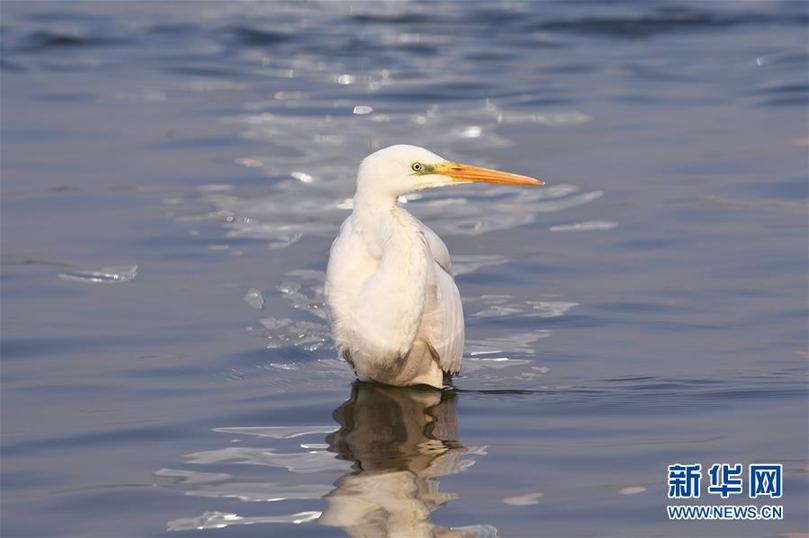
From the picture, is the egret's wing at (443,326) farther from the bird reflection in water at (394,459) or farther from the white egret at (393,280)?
the bird reflection in water at (394,459)

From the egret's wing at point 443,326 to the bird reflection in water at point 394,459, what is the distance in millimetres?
220

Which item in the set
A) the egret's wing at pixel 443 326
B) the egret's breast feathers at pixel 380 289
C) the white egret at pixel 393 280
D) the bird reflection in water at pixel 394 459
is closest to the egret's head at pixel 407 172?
the white egret at pixel 393 280

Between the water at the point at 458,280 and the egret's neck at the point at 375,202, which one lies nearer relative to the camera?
the water at the point at 458,280

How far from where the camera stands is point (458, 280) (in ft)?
31.0

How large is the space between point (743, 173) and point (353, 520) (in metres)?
7.16

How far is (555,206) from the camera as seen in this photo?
11.3 meters

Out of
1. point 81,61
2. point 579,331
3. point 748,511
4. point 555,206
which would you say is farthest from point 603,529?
point 81,61

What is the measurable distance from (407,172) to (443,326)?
83 centimetres

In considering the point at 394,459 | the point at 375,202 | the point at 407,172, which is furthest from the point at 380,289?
the point at 394,459

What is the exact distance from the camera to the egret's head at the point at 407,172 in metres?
6.89

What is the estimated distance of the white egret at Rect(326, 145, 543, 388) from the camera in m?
6.90

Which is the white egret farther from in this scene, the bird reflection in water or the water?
the water

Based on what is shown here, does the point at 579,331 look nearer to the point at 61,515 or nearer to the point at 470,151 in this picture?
the point at 61,515

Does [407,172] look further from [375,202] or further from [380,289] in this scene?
[380,289]
